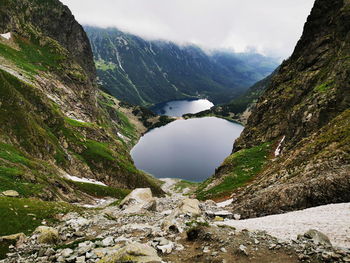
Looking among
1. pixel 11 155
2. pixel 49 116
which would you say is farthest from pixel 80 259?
pixel 49 116

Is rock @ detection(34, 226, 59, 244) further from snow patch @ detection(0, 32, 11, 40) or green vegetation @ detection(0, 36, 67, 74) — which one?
snow patch @ detection(0, 32, 11, 40)

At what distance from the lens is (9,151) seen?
4534cm

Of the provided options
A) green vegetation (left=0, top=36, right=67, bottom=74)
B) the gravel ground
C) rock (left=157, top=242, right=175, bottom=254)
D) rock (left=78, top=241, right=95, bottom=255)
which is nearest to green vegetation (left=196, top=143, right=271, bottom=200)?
the gravel ground

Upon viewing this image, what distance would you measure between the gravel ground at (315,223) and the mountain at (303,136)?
221 cm

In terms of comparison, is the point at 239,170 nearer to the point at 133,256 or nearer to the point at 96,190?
the point at 96,190

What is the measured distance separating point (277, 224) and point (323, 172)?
27.8ft

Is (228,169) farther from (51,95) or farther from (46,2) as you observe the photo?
(46,2)

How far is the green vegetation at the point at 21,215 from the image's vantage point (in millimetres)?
23109

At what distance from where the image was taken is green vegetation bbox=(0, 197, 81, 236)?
75.8 feet

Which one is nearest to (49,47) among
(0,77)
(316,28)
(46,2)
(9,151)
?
(46,2)

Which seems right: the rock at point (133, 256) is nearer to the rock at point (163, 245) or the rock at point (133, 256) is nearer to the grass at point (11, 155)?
the rock at point (163, 245)

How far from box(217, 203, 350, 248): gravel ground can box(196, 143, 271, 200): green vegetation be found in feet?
90.4

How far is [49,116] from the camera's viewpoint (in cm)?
8244

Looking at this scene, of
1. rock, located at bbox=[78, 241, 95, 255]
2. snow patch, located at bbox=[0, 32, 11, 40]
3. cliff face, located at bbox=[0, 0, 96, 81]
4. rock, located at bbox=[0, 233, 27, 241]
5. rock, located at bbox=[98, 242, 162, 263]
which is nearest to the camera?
rock, located at bbox=[98, 242, 162, 263]
